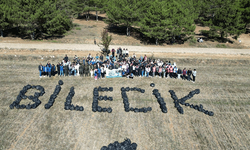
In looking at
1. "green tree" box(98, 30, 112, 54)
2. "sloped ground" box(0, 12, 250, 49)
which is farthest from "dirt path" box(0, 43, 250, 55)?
"sloped ground" box(0, 12, 250, 49)

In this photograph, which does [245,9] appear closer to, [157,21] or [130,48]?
[157,21]

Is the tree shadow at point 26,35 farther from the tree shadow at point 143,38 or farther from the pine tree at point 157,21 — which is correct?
the pine tree at point 157,21

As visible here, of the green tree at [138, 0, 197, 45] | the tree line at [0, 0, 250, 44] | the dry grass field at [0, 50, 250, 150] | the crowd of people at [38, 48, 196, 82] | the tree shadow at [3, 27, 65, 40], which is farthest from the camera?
the tree shadow at [3, 27, 65, 40]

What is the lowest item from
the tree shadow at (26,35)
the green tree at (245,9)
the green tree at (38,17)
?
the tree shadow at (26,35)

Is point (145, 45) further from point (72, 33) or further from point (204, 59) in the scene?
point (72, 33)

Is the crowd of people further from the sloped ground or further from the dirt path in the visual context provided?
the sloped ground

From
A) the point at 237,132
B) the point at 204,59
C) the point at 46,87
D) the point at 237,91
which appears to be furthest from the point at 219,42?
the point at 46,87

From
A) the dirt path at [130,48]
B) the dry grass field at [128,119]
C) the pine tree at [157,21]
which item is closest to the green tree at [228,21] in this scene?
the dirt path at [130,48]

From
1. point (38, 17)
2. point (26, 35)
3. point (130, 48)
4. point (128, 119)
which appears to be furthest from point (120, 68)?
point (26, 35)
